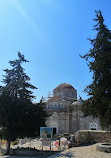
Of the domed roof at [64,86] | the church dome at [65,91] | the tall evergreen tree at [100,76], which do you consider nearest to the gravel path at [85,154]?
the tall evergreen tree at [100,76]

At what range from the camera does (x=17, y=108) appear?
11.9 metres

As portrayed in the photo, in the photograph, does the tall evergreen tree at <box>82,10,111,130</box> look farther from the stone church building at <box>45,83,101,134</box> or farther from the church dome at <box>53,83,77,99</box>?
the church dome at <box>53,83,77,99</box>

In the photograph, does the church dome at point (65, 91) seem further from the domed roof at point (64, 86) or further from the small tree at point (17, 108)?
the small tree at point (17, 108)

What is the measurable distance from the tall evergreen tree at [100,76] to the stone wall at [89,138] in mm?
4464

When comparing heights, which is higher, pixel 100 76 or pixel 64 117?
pixel 100 76

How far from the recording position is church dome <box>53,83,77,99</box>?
32.5 m

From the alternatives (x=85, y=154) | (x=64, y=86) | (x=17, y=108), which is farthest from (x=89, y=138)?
(x=64, y=86)

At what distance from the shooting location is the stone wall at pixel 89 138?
11956mm

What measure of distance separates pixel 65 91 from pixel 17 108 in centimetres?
2119

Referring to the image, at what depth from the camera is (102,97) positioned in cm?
736

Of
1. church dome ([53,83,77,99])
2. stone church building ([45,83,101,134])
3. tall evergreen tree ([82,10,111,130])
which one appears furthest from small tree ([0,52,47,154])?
church dome ([53,83,77,99])

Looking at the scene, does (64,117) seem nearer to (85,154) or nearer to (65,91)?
(65,91)

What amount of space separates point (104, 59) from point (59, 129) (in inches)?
804

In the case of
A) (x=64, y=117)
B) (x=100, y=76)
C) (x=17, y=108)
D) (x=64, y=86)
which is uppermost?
(x=64, y=86)
